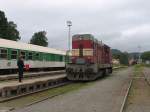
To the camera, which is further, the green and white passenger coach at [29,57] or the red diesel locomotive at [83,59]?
the green and white passenger coach at [29,57]

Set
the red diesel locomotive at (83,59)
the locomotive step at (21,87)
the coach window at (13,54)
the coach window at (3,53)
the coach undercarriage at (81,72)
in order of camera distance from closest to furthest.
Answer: the locomotive step at (21,87) → the coach undercarriage at (81,72) → the red diesel locomotive at (83,59) → the coach window at (3,53) → the coach window at (13,54)

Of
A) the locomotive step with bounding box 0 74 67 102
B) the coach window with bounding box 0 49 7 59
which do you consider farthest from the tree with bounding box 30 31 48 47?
the locomotive step with bounding box 0 74 67 102

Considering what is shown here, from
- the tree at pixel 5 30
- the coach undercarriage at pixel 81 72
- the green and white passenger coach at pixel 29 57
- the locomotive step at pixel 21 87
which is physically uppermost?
the tree at pixel 5 30

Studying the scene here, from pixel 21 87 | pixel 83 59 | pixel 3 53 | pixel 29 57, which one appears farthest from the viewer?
pixel 29 57

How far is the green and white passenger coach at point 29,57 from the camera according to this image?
31.3 meters

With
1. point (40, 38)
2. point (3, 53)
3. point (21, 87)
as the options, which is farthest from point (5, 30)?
point (21, 87)

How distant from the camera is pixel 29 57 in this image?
37188mm

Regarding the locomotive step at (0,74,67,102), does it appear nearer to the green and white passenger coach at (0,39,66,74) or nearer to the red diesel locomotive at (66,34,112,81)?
the red diesel locomotive at (66,34,112,81)

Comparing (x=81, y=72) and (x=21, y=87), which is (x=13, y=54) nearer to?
(x=81, y=72)

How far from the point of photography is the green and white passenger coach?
31312 millimetres

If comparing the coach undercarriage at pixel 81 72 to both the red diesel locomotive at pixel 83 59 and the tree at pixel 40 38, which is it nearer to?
the red diesel locomotive at pixel 83 59

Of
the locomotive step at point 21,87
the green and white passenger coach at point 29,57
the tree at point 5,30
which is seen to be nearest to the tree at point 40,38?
the tree at point 5,30

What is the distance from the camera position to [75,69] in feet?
96.8

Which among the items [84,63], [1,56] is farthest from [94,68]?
[1,56]
